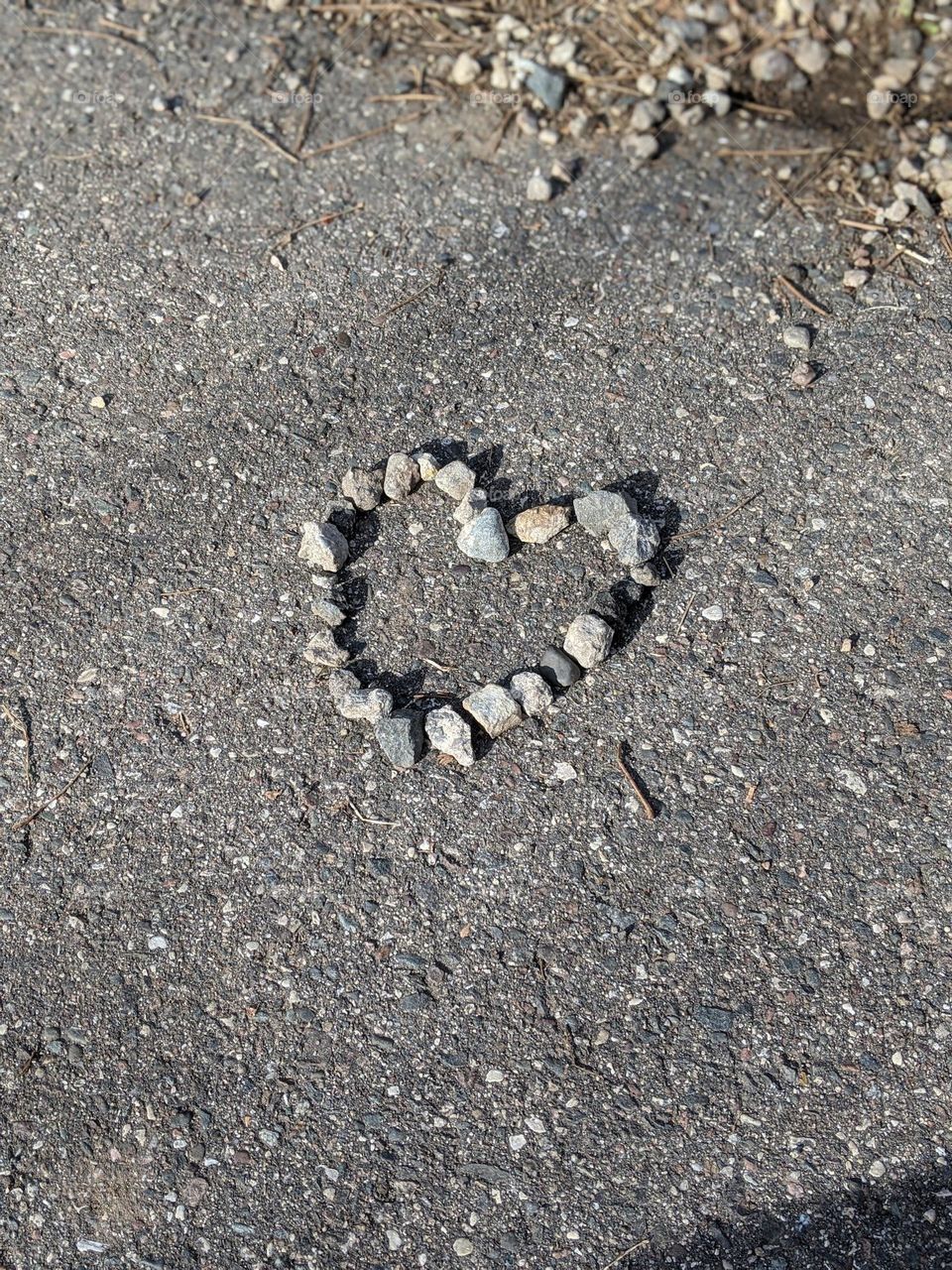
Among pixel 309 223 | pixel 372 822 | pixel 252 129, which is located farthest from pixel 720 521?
pixel 252 129

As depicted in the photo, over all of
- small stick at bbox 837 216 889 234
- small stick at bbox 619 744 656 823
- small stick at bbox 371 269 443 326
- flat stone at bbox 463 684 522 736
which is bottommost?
small stick at bbox 619 744 656 823

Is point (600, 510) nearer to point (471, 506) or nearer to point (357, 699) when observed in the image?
point (471, 506)

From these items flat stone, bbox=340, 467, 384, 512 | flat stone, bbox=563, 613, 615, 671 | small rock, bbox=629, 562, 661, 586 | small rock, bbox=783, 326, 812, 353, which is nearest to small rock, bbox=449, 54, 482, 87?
small rock, bbox=783, 326, 812, 353

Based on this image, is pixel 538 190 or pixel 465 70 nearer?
pixel 538 190

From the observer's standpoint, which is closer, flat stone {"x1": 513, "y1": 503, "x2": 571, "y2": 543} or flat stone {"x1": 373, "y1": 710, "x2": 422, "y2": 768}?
flat stone {"x1": 373, "y1": 710, "x2": 422, "y2": 768}

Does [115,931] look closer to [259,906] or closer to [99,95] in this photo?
[259,906]

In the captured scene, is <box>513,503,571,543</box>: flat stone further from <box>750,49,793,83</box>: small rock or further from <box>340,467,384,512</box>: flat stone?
<box>750,49,793,83</box>: small rock
